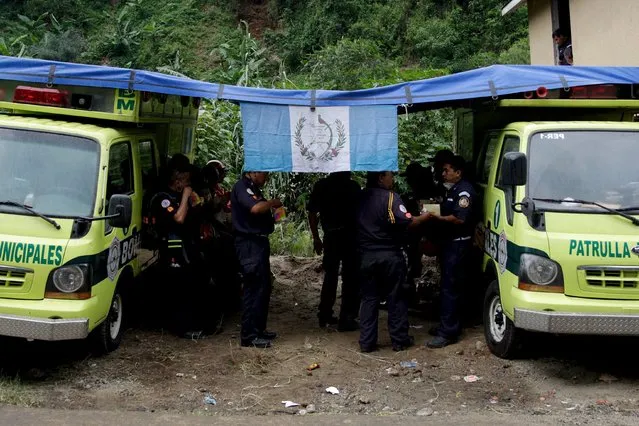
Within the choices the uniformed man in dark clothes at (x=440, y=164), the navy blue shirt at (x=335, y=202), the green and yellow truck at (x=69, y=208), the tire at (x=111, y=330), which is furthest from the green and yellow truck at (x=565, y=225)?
the tire at (x=111, y=330)

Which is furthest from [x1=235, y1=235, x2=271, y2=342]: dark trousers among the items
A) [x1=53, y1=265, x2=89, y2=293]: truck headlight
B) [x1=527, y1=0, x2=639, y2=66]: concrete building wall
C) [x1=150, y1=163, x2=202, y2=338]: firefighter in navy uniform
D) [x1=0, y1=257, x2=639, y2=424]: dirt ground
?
[x1=527, y1=0, x2=639, y2=66]: concrete building wall

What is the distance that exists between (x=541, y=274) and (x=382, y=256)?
5.20 ft

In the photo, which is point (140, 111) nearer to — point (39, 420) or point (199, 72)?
point (39, 420)

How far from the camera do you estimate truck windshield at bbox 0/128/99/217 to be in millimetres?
6375

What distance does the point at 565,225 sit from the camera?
6254 millimetres

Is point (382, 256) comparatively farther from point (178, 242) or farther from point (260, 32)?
point (260, 32)

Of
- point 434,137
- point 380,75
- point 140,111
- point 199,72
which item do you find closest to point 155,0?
point 199,72

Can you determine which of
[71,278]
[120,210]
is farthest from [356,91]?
[71,278]

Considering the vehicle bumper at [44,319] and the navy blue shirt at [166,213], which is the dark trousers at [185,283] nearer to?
the navy blue shirt at [166,213]

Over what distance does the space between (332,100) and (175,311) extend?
2611 mm

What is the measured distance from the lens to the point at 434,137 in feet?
47.6

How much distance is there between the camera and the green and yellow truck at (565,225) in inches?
241

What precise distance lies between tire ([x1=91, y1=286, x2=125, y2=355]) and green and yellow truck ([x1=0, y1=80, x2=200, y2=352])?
10mm

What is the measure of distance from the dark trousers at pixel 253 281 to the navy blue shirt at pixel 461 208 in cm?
170
